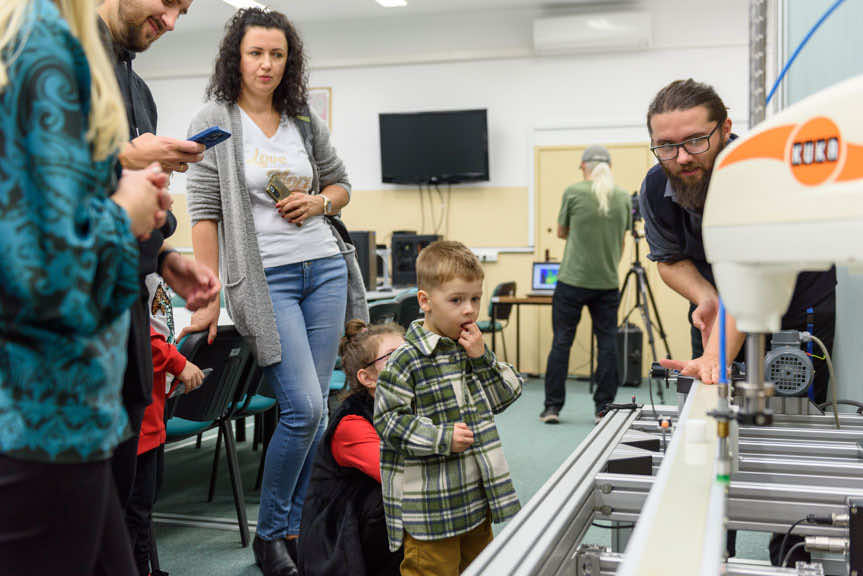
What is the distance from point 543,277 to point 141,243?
5.27 m

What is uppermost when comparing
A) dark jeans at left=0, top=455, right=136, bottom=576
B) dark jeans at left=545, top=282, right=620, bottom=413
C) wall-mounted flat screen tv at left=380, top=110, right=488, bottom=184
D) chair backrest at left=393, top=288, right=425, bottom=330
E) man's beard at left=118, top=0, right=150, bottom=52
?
wall-mounted flat screen tv at left=380, top=110, right=488, bottom=184

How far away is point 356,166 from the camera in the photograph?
7.00 m

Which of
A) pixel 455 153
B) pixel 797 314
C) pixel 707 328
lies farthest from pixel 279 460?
pixel 455 153

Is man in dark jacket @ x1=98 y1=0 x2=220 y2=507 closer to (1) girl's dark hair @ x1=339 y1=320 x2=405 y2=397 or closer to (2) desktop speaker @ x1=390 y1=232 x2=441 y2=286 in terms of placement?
(1) girl's dark hair @ x1=339 y1=320 x2=405 y2=397

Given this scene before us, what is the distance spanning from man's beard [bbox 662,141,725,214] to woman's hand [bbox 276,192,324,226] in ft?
3.13

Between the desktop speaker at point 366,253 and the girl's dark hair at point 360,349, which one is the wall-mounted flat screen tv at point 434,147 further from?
the girl's dark hair at point 360,349

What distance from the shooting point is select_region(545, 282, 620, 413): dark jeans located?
4.34 metres

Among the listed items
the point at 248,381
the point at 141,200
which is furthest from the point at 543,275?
the point at 141,200

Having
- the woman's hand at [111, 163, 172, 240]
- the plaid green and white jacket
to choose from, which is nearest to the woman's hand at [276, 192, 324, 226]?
the plaid green and white jacket

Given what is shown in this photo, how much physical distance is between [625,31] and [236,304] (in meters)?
5.13

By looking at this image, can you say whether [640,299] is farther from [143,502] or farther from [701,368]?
[143,502]

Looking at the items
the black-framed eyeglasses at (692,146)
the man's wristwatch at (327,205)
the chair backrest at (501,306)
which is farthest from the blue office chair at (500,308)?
the black-framed eyeglasses at (692,146)

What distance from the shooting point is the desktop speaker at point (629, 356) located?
5757 mm

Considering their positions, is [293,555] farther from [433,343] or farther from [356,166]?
[356,166]
